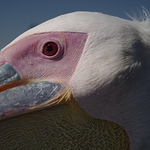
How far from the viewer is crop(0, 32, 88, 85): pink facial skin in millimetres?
2193

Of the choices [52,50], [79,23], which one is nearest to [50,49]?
[52,50]

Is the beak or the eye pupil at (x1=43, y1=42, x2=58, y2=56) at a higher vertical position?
the eye pupil at (x1=43, y1=42, x2=58, y2=56)

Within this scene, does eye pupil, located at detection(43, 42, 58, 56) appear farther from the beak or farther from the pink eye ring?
the beak

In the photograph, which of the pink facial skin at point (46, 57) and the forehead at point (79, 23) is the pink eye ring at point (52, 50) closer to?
the pink facial skin at point (46, 57)

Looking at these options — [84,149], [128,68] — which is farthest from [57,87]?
[84,149]

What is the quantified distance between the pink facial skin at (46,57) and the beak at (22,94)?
7 centimetres

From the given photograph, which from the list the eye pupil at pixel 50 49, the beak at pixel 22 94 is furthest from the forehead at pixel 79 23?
the beak at pixel 22 94

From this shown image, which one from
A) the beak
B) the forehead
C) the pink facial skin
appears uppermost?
the forehead

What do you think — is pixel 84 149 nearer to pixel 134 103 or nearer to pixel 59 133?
pixel 59 133

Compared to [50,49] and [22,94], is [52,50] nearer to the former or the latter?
[50,49]

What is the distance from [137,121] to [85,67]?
2.02ft

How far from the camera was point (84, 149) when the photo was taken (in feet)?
8.29

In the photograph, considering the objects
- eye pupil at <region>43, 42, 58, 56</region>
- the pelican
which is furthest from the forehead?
eye pupil at <region>43, 42, 58, 56</region>

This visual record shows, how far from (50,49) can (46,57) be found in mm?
79
